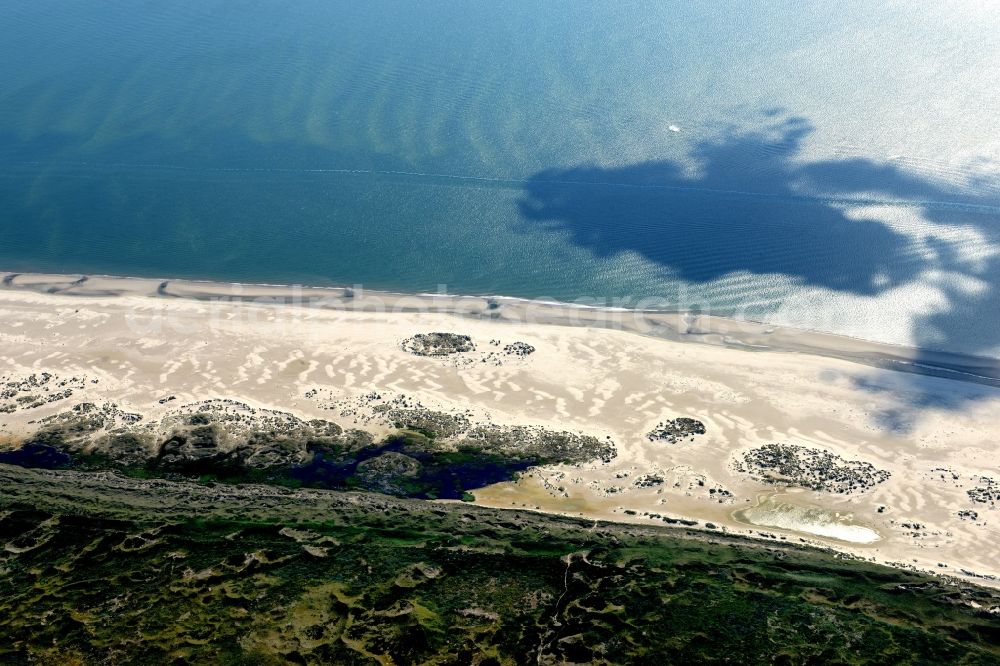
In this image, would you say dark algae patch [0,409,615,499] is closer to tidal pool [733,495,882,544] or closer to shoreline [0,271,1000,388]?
tidal pool [733,495,882,544]

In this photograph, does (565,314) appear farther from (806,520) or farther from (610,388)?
(806,520)

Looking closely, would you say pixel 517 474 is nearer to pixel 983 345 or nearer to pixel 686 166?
pixel 983 345

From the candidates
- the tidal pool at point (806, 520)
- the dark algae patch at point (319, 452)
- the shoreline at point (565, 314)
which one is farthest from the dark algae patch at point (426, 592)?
the shoreline at point (565, 314)

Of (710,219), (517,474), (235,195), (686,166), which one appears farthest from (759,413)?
(235,195)

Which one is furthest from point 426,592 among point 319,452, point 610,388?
point 610,388

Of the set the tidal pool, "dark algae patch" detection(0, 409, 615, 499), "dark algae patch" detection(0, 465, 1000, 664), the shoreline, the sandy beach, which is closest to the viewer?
"dark algae patch" detection(0, 465, 1000, 664)

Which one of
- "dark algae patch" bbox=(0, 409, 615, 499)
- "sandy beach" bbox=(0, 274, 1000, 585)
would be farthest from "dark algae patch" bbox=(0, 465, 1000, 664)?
"sandy beach" bbox=(0, 274, 1000, 585)
